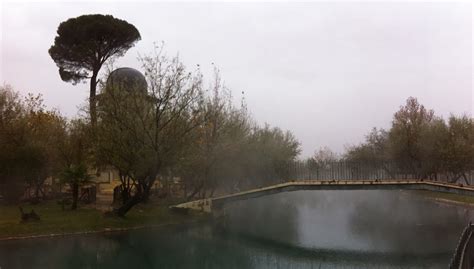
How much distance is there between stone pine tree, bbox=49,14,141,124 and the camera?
149 ft

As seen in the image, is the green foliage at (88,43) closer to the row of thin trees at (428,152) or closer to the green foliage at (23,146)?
the green foliage at (23,146)

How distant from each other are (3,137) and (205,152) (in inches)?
566

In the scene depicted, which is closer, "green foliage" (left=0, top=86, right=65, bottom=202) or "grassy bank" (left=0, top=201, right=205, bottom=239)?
"grassy bank" (left=0, top=201, right=205, bottom=239)

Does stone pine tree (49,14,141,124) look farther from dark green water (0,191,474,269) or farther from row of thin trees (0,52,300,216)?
dark green water (0,191,474,269)

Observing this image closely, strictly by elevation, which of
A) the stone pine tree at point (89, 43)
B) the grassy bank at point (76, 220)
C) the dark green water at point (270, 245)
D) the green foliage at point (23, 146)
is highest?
the stone pine tree at point (89, 43)

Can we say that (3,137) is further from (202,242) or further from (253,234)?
(253,234)

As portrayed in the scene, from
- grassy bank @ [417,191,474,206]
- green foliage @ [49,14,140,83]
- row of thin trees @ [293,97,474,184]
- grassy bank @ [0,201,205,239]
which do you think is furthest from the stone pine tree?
grassy bank @ [417,191,474,206]

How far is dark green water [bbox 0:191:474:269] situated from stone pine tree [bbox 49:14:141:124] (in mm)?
24429

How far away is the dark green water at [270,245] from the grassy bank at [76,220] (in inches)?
51.9

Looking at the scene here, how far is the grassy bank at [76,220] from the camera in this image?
24.2 m

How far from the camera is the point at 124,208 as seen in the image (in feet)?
93.3

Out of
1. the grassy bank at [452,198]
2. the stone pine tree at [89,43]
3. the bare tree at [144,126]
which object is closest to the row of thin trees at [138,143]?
the bare tree at [144,126]

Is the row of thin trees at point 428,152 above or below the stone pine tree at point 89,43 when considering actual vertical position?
below

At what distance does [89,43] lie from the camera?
150 feet
